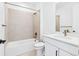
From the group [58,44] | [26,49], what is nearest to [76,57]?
[58,44]

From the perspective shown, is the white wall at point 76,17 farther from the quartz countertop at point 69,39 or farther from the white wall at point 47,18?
the white wall at point 47,18

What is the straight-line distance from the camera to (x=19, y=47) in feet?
6.81

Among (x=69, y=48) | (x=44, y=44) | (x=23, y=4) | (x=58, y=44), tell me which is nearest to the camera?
(x=69, y=48)

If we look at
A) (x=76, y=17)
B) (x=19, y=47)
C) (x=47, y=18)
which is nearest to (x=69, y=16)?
(x=76, y=17)

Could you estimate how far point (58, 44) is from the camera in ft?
5.41

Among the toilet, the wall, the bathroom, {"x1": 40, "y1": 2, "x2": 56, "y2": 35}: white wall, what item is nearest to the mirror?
the bathroom

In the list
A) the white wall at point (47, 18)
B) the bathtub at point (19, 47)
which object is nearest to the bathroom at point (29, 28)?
the bathtub at point (19, 47)

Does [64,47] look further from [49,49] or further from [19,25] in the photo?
[19,25]

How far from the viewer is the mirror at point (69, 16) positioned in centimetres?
185

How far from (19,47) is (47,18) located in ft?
3.28

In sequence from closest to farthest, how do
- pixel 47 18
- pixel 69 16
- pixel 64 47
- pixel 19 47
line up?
pixel 64 47 < pixel 69 16 < pixel 19 47 < pixel 47 18

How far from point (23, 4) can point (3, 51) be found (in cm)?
102

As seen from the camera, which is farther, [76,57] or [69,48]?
[69,48]

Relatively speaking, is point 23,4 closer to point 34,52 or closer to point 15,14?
point 15,14
